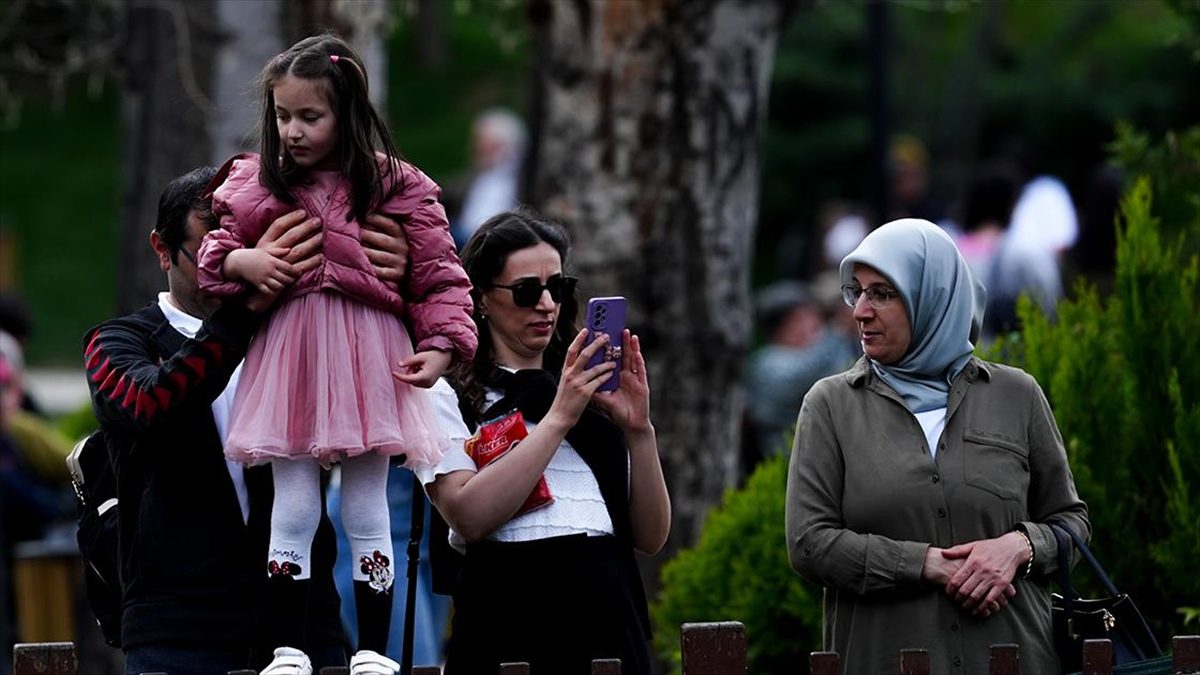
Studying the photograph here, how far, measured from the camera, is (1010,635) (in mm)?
4629

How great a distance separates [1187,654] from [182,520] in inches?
82.4

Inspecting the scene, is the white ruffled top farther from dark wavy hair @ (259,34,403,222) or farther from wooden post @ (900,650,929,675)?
wooden post @ (900,650,929,675)

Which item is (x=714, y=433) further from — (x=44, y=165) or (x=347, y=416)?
(x=44, y=165)

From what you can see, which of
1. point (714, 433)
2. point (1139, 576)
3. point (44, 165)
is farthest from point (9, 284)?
point (1139, 576)

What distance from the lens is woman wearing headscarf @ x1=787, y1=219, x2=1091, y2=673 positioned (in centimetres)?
461

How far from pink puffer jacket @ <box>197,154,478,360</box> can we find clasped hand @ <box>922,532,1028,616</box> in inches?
45.1

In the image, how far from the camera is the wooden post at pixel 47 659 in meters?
3.82

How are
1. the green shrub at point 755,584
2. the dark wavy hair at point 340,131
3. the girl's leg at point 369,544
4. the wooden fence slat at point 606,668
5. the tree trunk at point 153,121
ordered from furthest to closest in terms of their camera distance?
the tree trunk at point 153,121, the green shrub at point 755,584, the girl's leg at point 369,544, the dark wavy hair at point 340,131, the wooden fence slat at point 606,668

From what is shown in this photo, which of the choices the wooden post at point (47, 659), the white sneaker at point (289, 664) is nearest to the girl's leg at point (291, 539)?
the white sneaker at point (289, 664)

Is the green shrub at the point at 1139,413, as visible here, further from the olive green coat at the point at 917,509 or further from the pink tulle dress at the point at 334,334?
the pink tulle dress at the point at 334,334

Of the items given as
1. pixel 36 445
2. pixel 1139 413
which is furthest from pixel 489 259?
pixel 36 445

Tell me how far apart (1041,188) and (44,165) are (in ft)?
71.5

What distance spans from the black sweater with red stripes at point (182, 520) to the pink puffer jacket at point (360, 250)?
155 mm

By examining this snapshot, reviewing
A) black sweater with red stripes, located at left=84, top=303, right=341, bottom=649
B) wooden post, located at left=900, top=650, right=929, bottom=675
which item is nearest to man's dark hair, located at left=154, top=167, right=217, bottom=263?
black sweater with red stripes, located at left=84, top=303, right=341, bottom=649
